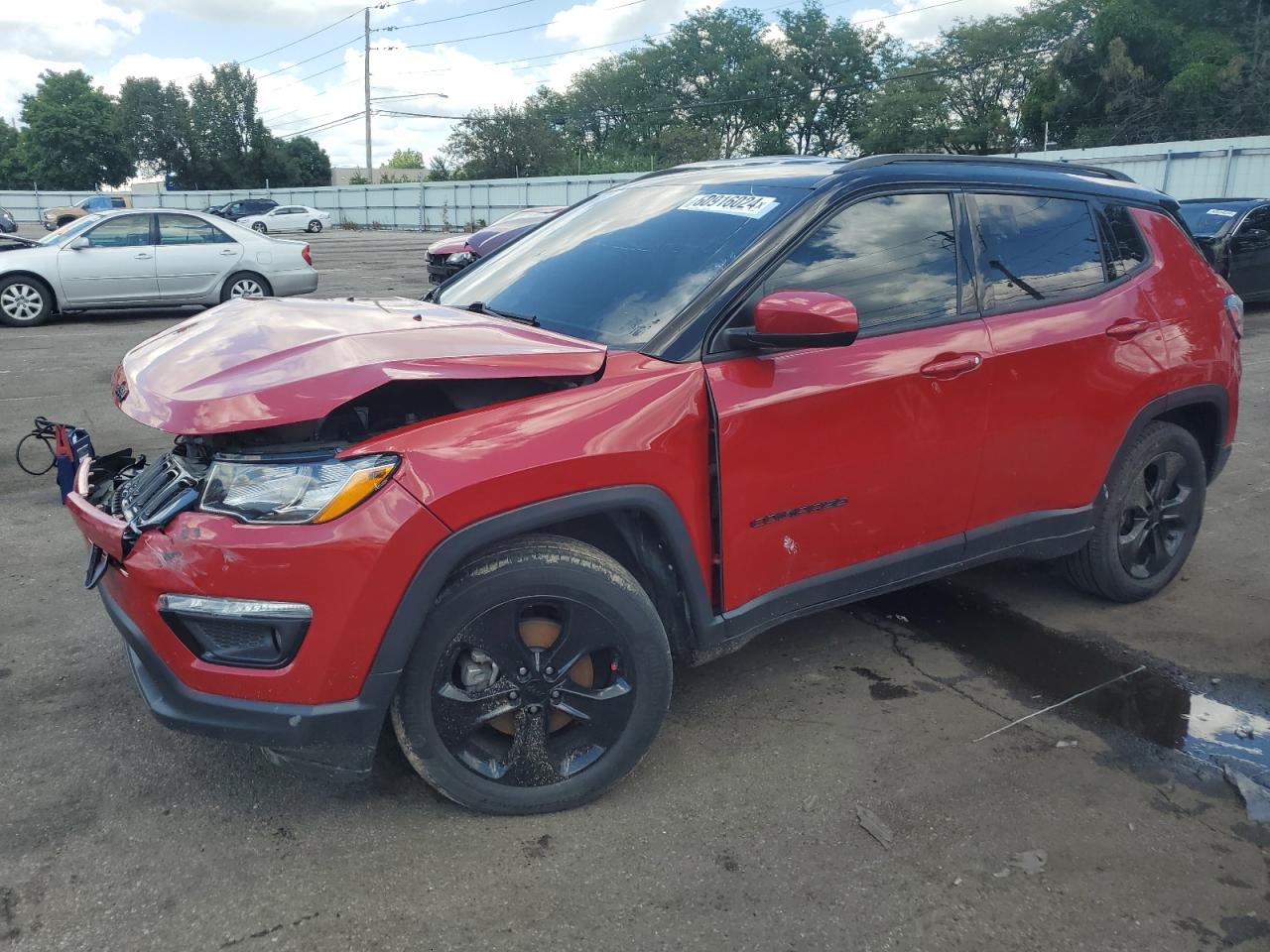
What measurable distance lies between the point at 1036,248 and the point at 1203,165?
77.1 feet

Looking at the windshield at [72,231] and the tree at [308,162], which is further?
the tree at [308,162]

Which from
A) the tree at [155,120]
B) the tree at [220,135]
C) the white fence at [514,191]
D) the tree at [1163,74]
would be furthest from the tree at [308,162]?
the tree at [1163,74]

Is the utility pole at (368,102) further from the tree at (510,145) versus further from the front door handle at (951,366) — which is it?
the front door handle at (951,366)

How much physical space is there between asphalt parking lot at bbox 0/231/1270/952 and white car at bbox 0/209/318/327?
9.93 metres

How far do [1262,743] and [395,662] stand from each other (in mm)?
2797

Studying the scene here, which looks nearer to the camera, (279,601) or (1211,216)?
(279,601)

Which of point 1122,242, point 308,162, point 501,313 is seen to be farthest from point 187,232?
point 308,162

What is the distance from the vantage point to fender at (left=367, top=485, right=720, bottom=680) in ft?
8.05

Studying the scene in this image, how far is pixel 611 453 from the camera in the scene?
2676 millimetres

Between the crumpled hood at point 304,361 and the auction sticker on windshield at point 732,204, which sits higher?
the auction sticker on windshield at point 732,204

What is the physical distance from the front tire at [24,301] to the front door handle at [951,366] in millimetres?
12606

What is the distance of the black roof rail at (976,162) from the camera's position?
343 cm

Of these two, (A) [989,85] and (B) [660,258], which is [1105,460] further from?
(A) [989,85]

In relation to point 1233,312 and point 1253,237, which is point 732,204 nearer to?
point 1233,312
